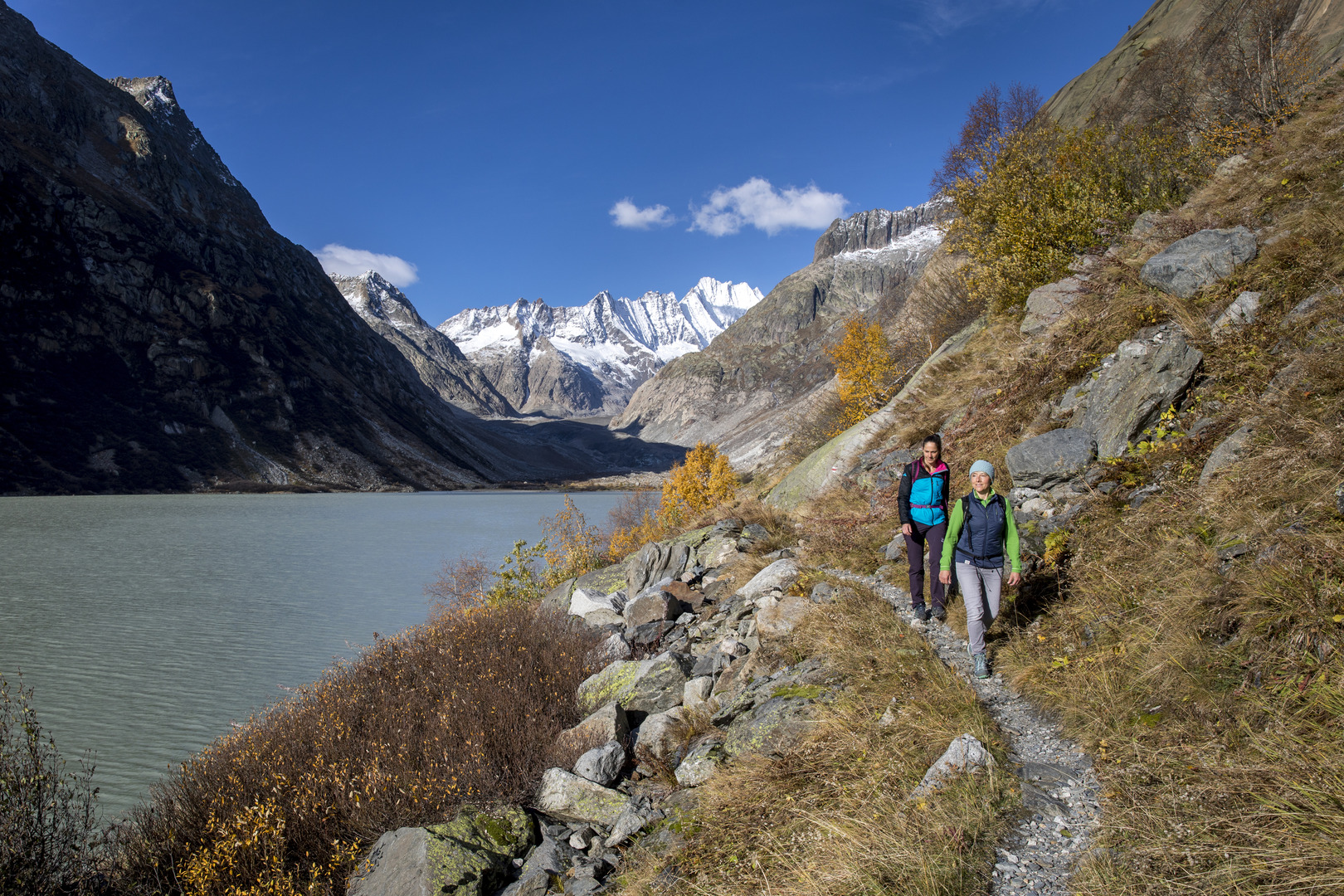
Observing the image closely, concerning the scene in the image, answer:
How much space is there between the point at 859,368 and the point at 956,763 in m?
28.7

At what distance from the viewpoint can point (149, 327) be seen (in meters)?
111

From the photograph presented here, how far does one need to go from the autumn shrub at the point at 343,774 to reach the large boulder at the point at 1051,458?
7.08m

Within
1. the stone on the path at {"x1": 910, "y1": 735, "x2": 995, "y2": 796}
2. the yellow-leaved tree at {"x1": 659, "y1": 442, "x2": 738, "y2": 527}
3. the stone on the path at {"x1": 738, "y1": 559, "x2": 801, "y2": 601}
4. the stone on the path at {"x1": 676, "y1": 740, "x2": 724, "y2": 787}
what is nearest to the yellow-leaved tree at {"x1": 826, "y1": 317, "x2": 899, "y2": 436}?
the yellow-leaved tree at {"x1": 659, "y1": 442, "x2": 738, "y2": 527}

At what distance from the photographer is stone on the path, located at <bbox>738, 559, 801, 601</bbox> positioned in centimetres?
1030

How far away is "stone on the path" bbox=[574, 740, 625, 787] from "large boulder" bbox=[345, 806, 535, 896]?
30.0 inches

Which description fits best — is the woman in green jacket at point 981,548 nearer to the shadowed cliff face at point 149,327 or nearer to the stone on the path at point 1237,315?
the stone on the path at point 1237,315

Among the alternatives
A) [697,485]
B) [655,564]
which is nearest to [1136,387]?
[655,564]

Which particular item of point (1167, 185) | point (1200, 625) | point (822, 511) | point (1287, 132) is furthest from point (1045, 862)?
point (1167, 185)

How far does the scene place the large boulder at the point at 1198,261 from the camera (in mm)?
8625

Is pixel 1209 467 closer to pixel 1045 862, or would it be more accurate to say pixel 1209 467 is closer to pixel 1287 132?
pixel 1045 862

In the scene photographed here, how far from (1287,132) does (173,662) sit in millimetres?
27650

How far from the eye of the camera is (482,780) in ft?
23.7

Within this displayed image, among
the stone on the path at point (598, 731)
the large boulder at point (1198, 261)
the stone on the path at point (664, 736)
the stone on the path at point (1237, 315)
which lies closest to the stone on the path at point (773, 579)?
the stone on the path at point (664, 736)

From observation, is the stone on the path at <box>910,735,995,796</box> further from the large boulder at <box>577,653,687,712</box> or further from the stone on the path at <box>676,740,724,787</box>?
the large boulder at <box>577,653,687,712</box>
